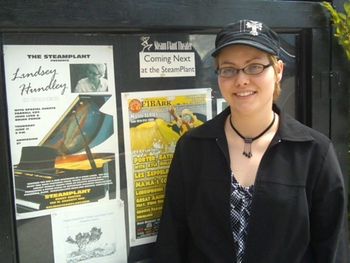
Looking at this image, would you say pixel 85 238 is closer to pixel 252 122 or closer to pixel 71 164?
pixel 71 164

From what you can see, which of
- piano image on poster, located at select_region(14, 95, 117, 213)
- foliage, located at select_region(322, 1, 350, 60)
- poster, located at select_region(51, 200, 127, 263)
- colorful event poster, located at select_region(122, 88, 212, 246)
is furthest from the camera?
foliage, located at select_region(322, 1, 350, 60)

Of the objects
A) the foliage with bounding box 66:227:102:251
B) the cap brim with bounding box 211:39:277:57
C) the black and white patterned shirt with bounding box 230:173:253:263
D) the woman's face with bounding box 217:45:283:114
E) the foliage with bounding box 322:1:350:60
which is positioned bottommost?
the foliage with bounding box 66:227:102:251

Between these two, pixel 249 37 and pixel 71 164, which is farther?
pixel 71 164

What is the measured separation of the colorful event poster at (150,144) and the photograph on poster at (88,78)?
0.12 m

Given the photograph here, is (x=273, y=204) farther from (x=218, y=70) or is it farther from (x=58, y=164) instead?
(x=58, y=164)

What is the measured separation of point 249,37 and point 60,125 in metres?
0.86

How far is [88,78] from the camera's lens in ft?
6.40

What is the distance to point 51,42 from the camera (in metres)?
1.85

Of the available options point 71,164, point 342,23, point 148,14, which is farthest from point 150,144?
point 342,23

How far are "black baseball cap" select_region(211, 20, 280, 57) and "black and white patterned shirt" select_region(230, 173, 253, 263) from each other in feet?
1.84

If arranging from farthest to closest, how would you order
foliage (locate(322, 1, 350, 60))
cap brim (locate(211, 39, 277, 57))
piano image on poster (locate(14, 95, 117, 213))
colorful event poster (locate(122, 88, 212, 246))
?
foliage (locate(322, 1, 350, 60)) < colorful event poster (locate(122, 88, 212, 246)) < piano image on poster (locate(14, 95, 117, 213)) < cap brim (locate(211, 39, 277, 57))

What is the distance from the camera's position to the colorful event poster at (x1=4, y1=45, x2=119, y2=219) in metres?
1.81

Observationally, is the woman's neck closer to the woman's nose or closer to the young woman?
the young woman

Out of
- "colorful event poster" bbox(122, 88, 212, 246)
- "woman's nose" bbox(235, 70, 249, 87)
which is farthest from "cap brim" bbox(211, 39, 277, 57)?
"colorful event poster" bbox(122, 88, 212, 246)
